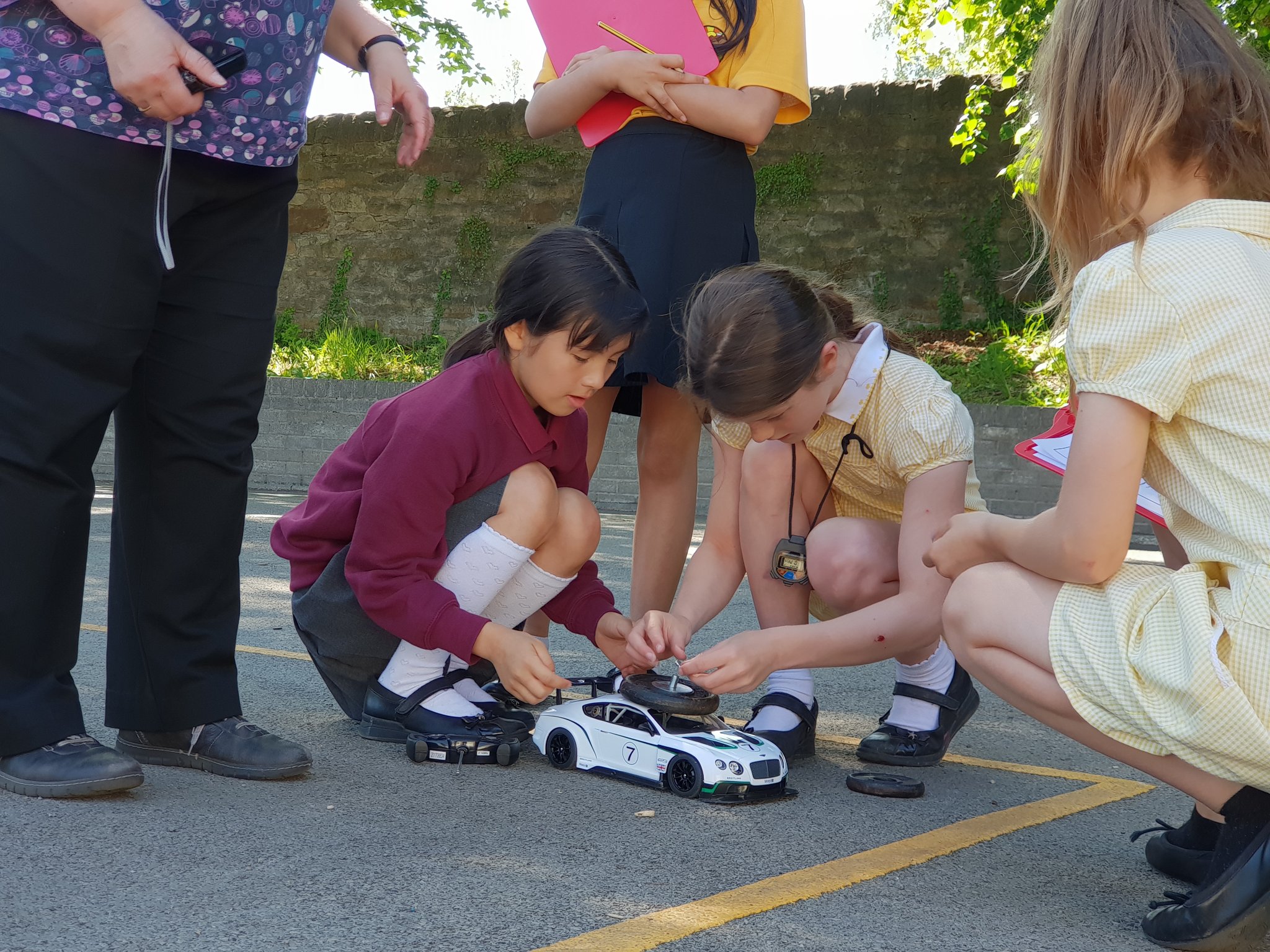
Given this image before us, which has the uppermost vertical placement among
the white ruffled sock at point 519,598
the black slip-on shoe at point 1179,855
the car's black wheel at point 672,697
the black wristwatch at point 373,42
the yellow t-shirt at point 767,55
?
the yellow t-shirt at point 767,55

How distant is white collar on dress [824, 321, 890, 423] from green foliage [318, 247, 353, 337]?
36.6ft

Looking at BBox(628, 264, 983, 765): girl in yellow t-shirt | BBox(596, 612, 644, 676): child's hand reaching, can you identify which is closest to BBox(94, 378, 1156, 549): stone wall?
BBox(628, 264, 983, 765): girl in yellow t-shirt

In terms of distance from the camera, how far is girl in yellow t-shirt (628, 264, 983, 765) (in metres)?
2.36

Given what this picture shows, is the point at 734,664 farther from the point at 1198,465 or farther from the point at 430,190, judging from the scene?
the point at 430,190

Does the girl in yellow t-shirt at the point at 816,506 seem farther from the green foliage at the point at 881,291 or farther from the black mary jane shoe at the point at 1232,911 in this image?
the green foliage at the point at 881,291

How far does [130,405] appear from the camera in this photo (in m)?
2.18

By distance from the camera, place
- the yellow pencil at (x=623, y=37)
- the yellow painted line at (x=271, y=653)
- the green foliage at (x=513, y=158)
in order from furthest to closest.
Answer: the green foliage at (x=513, y=158), the yellow painted line at (x=271, y=653), the yellow pencil at (x=623, y=37)

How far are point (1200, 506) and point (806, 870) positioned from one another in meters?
0.75

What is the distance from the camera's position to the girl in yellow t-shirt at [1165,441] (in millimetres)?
1529

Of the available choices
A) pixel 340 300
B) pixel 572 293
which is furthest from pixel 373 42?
pixel 340 300

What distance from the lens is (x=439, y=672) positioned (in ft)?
8.30

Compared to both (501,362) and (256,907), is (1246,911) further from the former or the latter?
(501,362)

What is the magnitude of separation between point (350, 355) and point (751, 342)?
32.6ft

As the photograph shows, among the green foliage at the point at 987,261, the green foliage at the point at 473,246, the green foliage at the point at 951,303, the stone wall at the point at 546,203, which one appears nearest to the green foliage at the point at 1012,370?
the green foliage at the point at 987,261
